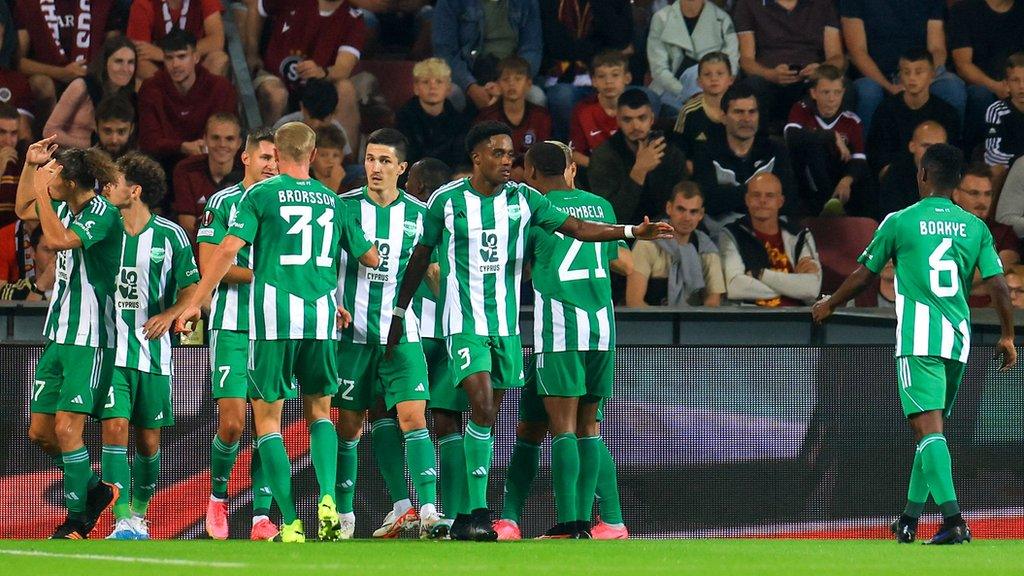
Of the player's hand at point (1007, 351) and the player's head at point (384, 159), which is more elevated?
the player's head at point (384, 159)

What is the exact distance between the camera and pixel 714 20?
1554 centimetres

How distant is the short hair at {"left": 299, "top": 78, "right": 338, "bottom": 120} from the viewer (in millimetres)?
14297

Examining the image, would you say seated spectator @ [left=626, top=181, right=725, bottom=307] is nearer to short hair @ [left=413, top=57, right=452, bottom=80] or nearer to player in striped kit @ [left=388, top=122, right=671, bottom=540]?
short hair @ [left=413, top=57, right=452, bottom=80]

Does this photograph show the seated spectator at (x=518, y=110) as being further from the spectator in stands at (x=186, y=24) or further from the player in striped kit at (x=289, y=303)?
the player in striped kit at (x=289, y=303)

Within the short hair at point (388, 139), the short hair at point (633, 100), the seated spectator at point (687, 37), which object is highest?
the seated spectator at point (687, 37)

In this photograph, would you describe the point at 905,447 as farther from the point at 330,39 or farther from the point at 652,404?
the point at 330,39

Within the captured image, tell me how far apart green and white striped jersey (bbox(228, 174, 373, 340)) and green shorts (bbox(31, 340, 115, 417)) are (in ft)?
4.40

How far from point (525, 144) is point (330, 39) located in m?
2.13

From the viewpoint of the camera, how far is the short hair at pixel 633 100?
1404cm

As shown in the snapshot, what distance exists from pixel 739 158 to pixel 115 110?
4.99 metres

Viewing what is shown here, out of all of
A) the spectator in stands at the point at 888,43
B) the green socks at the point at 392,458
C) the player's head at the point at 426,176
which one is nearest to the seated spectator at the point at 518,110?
the spectator in stands at the point at 888,43

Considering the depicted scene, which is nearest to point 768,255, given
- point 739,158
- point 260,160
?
point 739,158

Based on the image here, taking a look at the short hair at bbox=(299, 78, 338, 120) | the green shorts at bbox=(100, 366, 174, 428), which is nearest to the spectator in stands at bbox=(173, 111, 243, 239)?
the short hair at bbox=(299, 78, 338, 120)

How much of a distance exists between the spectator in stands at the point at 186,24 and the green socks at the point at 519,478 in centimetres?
612
